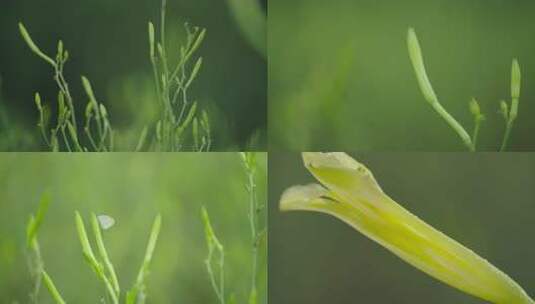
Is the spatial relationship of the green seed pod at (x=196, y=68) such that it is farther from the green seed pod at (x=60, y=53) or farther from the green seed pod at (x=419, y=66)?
the green seed pod at (x=419, y=66)

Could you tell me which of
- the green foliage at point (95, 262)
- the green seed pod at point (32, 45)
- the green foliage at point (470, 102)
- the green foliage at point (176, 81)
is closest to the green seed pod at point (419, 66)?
the green foliage at point (470, 102)

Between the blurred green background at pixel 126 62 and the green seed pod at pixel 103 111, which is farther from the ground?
the blurred green background at pixel 126 62

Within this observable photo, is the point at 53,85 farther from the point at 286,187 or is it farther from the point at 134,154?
the point at 286,187

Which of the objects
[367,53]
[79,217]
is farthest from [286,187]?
[79,217]

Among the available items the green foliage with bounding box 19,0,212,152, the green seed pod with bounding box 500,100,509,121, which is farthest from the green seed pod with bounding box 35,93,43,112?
the green seed pod with bounding box 500,100,509,121

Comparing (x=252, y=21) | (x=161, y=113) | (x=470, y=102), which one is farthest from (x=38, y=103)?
(x=470, y=102)

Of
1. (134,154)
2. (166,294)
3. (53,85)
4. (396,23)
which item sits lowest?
(166,294)

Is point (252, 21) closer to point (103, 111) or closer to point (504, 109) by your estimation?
point (103, 111)

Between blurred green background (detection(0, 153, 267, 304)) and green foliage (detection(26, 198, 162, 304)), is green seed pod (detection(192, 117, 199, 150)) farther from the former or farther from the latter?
green foliage (detection(26, 198, 162, 304))
